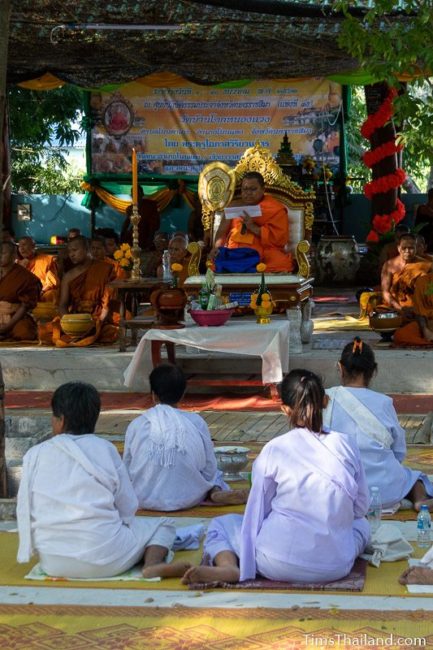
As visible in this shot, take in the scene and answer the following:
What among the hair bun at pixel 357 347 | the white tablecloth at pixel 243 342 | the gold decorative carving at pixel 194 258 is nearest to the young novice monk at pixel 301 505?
the hair bun at pixel 357 347

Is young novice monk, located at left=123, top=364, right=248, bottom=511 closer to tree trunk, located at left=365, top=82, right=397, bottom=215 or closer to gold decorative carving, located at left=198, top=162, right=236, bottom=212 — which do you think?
gold decorative carving, located at left=198, top=162, right=236, bottom=212

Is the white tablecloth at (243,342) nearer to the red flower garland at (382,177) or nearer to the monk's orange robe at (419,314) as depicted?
the monk's orange robe at (419,314)

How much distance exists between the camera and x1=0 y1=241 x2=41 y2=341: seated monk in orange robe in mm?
12031

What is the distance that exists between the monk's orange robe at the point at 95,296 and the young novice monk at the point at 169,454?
16.9 ft

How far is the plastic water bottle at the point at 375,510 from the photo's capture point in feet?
19.7

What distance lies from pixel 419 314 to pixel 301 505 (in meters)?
6.30

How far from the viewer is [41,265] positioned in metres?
14.1

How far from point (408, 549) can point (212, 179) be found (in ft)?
25.3

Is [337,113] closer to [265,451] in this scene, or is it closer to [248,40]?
[248,40]

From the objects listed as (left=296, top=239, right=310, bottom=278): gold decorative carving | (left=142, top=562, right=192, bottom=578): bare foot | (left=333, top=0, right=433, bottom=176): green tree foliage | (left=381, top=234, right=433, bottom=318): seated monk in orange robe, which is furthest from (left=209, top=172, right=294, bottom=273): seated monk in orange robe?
(left=142, top=562, right=192, bottom=578): bare foot

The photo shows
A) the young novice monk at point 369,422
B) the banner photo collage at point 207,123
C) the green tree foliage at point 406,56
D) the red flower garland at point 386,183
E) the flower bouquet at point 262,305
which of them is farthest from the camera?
the banner photo collage at point 207,123

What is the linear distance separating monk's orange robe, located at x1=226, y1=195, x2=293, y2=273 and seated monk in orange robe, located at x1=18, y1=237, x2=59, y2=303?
7.93 feet

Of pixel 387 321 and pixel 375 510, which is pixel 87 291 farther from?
pixel 375 510

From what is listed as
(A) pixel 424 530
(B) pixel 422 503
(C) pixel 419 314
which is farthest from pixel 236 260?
(A) pixel 424 530
